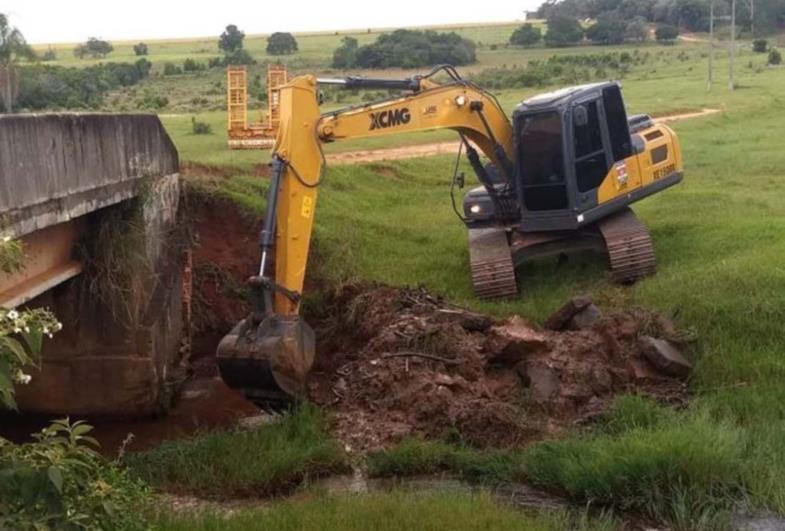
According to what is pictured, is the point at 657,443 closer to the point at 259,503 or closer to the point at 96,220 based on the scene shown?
the point at 259,503

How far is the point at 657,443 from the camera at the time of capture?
9680 millimetres

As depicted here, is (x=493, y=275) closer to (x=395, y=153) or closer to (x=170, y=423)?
(x=170, y=423)

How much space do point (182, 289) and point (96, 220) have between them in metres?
2.92

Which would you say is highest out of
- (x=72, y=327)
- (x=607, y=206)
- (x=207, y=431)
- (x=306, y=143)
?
(x=306, y=143)

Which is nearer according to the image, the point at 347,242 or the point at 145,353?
the point at 145,353

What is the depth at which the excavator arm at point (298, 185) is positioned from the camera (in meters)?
11.0

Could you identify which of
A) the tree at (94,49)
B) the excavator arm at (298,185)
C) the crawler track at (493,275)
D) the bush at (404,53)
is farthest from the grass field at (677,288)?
the tree at (94,49)

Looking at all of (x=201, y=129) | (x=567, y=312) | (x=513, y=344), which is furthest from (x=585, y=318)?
(x=201, y=129)

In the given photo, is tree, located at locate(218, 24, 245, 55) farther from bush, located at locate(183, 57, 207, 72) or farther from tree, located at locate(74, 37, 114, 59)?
bush, located at locate(183, 57, 207, 72)

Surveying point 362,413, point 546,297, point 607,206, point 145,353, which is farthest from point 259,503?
point 607,206

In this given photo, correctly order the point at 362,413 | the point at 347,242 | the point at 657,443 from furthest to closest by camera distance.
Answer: the point at 347,242 → the point at 362,413 → the point at 657,443

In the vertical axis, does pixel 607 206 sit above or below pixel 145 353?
above

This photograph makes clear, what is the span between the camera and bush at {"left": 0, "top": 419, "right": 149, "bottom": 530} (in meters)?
4.84

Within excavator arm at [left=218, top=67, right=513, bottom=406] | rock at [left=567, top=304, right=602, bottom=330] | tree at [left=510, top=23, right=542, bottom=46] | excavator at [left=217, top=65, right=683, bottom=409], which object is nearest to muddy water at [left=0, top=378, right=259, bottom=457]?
excavator at [left=217, top=65, right=683, bottom=409]
